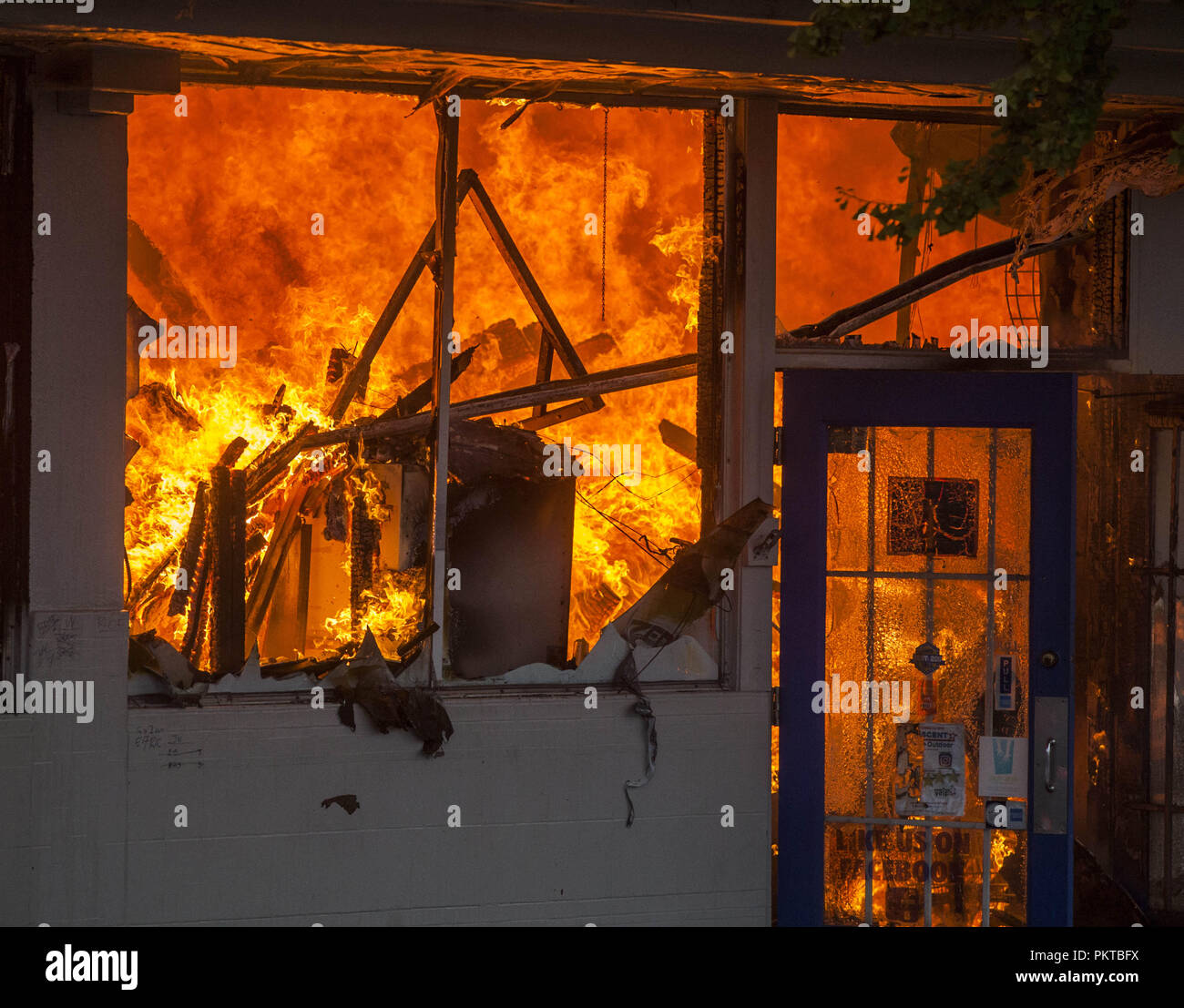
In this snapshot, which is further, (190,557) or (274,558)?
(274,558)

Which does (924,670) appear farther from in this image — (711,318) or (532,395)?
(532,395)

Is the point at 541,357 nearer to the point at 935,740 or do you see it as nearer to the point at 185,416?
the point at 185,416

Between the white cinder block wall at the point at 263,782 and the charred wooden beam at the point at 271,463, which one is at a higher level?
the charred wooden beam at the point at 271,463

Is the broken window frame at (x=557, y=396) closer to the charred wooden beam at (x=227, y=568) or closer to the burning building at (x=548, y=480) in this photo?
the burning building at (x=548, y=480)

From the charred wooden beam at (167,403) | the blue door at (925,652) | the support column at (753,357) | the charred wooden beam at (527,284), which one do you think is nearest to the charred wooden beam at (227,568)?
the charred wooden beam at (167,403)

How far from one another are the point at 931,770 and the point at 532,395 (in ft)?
7.62

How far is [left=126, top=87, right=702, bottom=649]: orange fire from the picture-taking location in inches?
213

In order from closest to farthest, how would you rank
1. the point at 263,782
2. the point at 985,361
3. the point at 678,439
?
the point at 263,782
the point at 985,361
the point at 678,439

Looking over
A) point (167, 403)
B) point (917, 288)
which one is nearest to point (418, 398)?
point (167, 403)

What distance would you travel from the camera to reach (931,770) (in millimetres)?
5527

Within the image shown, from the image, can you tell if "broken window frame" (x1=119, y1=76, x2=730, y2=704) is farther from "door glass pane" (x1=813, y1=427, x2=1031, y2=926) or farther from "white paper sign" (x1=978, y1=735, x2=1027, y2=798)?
"white paper sign" (x1=978, y1=735, x2=1027, y2=798)

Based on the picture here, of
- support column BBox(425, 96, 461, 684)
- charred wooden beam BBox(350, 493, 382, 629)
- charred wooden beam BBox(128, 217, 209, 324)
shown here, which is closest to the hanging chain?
support column BBox(425, 96, 461, 684)

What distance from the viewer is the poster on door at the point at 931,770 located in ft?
18.1

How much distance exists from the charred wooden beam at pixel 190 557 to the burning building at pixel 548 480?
0.02m
